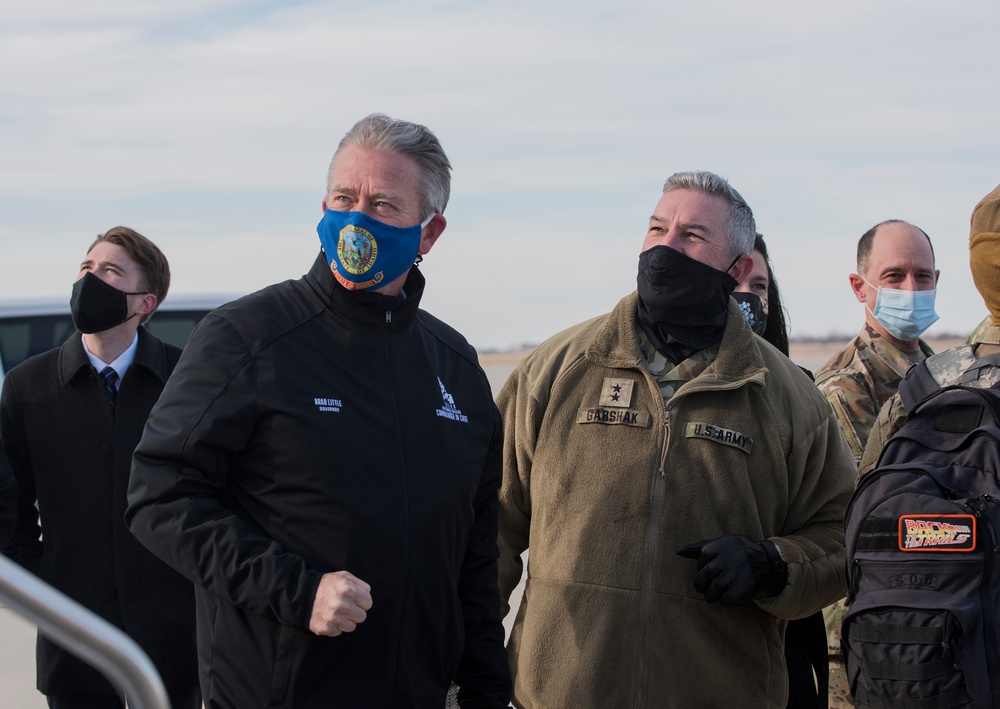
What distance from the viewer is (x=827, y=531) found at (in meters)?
3.43

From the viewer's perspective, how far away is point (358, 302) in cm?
282

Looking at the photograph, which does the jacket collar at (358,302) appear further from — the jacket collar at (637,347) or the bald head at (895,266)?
the bald head at (895,266)

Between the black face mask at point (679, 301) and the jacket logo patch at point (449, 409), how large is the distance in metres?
0.85

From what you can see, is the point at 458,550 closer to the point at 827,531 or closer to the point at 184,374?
the point at 184,374

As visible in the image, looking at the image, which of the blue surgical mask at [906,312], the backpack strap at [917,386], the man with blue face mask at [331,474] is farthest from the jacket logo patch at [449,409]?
the blue surgical mask at [906,312]

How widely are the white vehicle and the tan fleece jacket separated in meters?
6.23

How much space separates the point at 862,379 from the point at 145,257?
3009 millimetres

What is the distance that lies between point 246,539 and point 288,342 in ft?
1.52

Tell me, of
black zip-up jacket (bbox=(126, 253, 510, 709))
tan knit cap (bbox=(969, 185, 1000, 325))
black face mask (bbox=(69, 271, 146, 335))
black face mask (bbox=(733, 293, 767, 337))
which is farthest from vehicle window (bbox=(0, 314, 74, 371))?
tan knit cap (bbox=(969, 185, 1000, 325))

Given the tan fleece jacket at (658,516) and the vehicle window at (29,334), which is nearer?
the tan fleece jacket at (658,516)

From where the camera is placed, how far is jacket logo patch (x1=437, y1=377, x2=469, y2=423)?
9.49 feet

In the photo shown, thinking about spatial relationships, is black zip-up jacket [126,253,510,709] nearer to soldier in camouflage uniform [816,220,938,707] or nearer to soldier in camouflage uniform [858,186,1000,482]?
soldier in camouflage uniform [858,186,1000,482]

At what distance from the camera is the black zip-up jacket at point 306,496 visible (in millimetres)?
2520

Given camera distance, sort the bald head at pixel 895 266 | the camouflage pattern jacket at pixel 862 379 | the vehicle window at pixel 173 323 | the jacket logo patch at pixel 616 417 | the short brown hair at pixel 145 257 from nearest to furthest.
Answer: the jacket logo patch at pixel 616 417 → the short brown hair at pixel 145 257 → the camouflage pattern jacket at pixel 862 379 → the bald head at pixel 895 266 → the vehicle window at pixel 173 323
